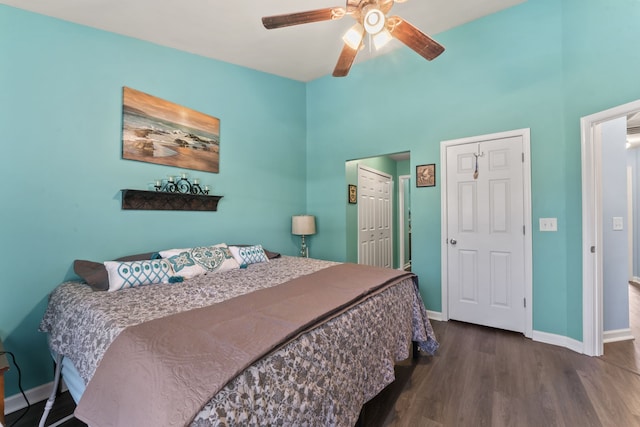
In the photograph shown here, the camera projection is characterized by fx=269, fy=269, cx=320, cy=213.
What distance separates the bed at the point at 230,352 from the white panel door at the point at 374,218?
2.28 meters

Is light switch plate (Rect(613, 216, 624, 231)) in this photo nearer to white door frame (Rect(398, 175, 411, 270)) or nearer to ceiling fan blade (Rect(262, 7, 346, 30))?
ceiling fan blade (Rect(262, 7, 346, 30))

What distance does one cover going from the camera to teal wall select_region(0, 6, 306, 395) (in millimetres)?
1825

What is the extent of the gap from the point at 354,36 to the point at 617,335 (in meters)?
3.64

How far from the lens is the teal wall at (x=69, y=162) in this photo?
1825mm

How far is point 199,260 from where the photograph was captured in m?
2.29

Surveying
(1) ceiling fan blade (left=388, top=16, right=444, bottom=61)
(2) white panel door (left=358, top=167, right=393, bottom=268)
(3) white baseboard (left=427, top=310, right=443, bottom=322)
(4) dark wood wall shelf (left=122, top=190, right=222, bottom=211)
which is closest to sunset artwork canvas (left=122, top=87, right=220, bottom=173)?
(4) dark wood wall shelf (left=122, top=190, right=222, bottom=211)

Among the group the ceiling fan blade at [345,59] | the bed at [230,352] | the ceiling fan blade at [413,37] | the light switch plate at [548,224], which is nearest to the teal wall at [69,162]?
the bed at [230,352]

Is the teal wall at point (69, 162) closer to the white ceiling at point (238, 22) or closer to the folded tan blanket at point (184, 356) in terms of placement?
the white ceiling at point (238, 22)

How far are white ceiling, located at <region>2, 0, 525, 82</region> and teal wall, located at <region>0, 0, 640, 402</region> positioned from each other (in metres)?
0.12

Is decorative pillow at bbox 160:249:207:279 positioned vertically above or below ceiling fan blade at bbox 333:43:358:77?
below

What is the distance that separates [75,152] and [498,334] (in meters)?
4.13

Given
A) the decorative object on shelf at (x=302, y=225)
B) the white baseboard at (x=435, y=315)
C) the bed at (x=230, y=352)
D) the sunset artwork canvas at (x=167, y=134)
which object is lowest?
the white baseboard at (x=435, y=315)

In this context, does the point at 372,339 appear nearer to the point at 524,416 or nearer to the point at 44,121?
the point at 524,416

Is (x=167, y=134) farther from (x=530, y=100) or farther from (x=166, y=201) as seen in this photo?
(x=530, y=100)
